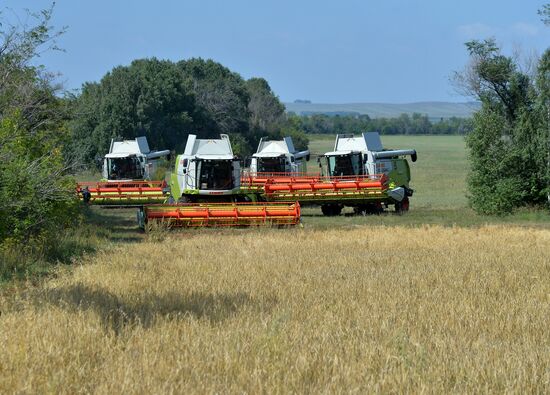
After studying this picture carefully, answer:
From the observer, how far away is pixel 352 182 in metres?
30.5

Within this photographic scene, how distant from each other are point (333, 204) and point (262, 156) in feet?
18.5

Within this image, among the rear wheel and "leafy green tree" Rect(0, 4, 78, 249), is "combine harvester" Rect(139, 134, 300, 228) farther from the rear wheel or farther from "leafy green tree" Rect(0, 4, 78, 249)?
"leafy green tree" Rect(0, 4, 78, 249)

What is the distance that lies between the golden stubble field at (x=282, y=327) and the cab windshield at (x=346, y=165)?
54.9 ft

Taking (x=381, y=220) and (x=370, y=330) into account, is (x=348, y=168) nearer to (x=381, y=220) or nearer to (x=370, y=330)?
(x=381, y=220)

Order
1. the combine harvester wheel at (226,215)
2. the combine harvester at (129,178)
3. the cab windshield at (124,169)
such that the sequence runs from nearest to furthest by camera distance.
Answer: the combine harvester wheel at (226,215) < the combine harvester at (129,178) < the cab windshield at (124,169)

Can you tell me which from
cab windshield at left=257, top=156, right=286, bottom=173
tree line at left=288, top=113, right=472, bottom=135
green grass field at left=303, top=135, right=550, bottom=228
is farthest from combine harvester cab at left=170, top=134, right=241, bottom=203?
tree line at left=288, top=113, right=472, bottom=135

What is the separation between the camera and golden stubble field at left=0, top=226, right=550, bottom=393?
6414mm

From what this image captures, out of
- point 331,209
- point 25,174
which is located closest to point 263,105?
point 331,209

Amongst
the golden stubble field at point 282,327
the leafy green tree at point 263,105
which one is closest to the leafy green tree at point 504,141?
the golden stubble field at point 282,327

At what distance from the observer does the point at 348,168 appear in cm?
3247

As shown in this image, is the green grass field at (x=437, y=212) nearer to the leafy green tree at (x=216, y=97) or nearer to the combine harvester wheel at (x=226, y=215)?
the combine harvester wheel at (x=226, y=215)

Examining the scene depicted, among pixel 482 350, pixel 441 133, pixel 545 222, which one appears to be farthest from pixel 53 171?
pixel 441 133

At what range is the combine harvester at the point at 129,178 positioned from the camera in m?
31.8

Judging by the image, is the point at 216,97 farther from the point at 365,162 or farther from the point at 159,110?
the point at 365,162
